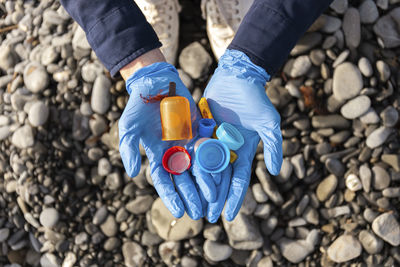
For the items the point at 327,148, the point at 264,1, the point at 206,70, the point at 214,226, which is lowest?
the point at 214,226

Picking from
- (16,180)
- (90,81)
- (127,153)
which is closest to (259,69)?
(127,153)

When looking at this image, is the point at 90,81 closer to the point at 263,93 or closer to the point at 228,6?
the point at 228,6

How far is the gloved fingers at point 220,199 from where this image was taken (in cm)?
188

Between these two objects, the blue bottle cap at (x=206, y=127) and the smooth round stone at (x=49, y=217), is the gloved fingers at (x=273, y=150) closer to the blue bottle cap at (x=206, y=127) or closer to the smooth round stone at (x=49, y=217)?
the blue bottle cap at (x=206, y=127)

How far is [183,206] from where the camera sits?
1.86 m

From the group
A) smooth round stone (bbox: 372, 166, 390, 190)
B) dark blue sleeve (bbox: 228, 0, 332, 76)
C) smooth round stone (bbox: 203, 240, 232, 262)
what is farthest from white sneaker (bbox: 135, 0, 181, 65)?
smooth round stone (bbox: 372, 166, 390, 190)

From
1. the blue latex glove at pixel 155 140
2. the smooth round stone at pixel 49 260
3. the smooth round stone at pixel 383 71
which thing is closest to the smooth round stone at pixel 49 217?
the smooth round stone at pixel 49 260

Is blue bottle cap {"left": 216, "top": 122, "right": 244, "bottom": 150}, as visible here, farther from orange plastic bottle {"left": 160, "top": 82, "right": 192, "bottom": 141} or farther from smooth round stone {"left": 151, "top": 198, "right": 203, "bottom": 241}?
smooth round stone {"left": 151, "top": 198, "right": 203, "bottom": 241}

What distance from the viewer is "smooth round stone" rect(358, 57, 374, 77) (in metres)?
2.41

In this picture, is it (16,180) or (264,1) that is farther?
(16,180)

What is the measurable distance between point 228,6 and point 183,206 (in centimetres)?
142

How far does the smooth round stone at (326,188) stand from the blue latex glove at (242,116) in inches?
27.1

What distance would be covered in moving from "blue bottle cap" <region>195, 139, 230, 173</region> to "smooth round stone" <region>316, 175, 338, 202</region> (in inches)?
35.2

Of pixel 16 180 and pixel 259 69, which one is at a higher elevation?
pixel 259 69
